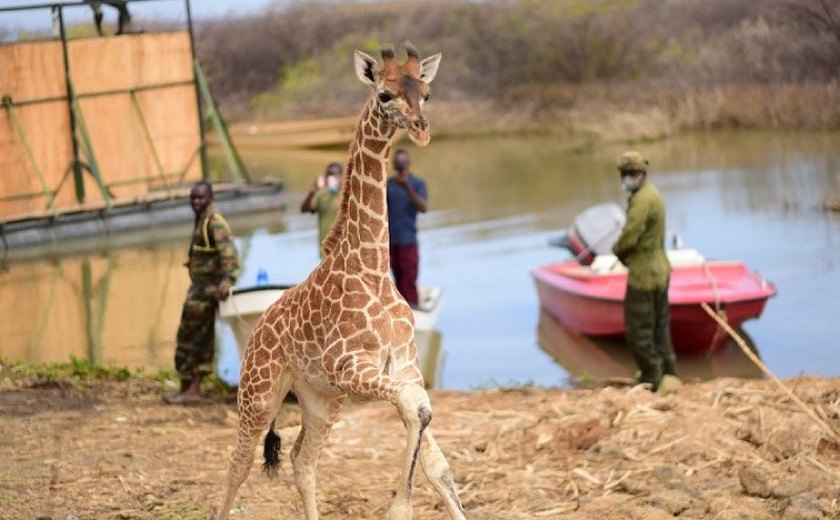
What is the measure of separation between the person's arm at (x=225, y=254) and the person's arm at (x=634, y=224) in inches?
121

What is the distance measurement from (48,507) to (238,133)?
34.3 meters

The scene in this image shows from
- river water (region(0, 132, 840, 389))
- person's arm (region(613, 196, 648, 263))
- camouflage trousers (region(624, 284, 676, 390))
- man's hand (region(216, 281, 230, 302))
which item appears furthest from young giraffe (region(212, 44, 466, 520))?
Result: river water (region(0, 132, 840, 389))

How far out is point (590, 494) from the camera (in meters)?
8.59

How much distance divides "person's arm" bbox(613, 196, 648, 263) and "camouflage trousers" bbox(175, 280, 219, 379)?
10.7 feet

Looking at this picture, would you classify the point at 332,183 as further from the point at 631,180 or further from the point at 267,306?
the point at 631,180

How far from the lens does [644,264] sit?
1211 cm

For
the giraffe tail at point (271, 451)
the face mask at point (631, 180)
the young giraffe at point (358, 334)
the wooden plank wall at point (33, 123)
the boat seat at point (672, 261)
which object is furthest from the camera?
the wooden plank wall at point (33, 123)

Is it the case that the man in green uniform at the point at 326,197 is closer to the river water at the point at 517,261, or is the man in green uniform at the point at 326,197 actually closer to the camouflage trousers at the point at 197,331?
the river water at the point at 517,261

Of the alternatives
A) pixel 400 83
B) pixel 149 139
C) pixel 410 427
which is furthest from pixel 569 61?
pixel 410 427

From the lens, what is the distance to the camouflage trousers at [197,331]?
38.3 feet

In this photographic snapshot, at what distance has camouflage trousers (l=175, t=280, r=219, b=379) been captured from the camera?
1169cm

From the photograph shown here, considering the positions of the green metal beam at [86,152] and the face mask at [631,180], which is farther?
the green metal beam at [86,152]

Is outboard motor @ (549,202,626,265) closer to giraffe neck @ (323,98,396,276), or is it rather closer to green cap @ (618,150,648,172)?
green cap @ (618,150,648,172)

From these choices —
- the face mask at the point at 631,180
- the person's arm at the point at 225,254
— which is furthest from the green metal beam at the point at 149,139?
the face mask at the point at 631,180
